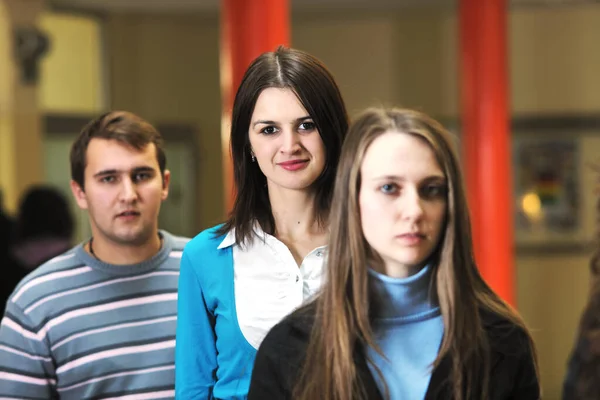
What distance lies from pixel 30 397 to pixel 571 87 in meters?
5.90

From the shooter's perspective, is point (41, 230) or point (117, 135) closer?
point (117, 135)

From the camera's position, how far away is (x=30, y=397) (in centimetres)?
249

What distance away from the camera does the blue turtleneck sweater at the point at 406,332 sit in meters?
1.67

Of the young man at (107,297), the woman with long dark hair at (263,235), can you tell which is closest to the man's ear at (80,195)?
the young man at (107,297)

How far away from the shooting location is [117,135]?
2646 millimetres

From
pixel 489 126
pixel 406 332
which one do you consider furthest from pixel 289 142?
Result: pixel 489 126

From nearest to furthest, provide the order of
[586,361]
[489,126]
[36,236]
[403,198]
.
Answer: [586,361] → [403,198] → [36,236] → [489,126]

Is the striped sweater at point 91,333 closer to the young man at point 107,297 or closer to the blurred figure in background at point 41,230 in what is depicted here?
the young man at point 107,297

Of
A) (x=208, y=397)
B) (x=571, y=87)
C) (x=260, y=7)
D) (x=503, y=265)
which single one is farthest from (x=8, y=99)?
(x=208, y=397)

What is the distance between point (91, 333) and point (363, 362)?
1092 millimetres

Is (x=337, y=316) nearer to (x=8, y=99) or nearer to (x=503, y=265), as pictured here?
(x=503, y=265)

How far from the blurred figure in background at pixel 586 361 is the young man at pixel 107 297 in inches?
51.2

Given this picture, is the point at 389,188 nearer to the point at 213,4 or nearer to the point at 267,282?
the point at 267,282

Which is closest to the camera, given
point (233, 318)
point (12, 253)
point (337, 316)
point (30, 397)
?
point (337, 316)
